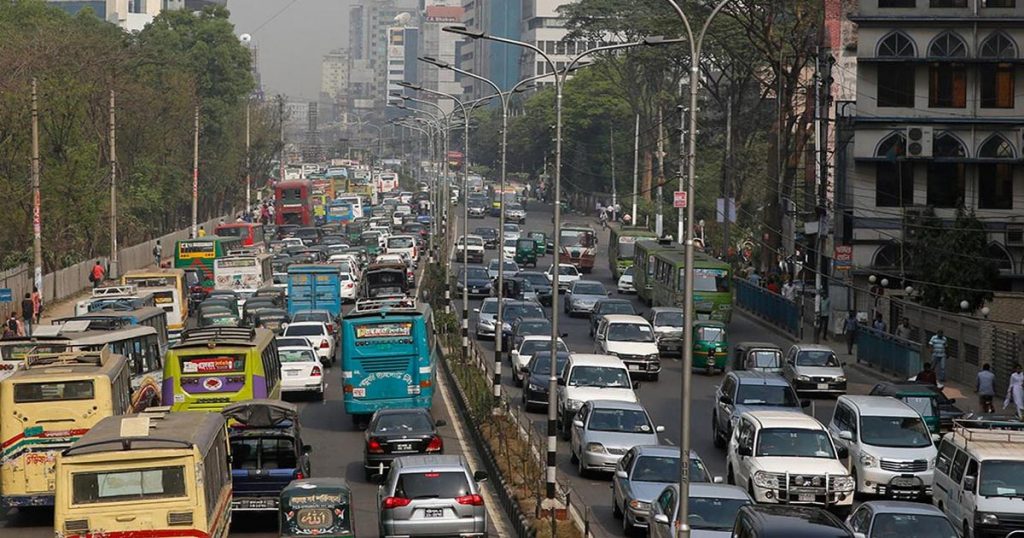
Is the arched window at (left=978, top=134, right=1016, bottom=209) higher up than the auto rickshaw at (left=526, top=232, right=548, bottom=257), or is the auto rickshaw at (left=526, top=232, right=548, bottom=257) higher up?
the arched window at (left=978, top=134, right=1016, bottom=209)

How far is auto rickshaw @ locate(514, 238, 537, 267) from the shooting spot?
86625 mm

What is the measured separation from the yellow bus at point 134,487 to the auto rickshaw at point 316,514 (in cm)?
130

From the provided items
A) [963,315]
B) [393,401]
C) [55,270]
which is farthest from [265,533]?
[55,270]

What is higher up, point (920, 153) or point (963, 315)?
point (920, 153)

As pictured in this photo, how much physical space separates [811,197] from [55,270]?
3256 cm

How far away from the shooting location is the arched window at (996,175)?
63625mm

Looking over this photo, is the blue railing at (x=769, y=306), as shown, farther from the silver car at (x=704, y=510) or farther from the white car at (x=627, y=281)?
the silver car at (x=704, y=510)

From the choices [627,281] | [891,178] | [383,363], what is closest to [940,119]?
[891,178]

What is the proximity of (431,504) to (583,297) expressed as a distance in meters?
39.5

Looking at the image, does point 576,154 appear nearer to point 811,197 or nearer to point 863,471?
point 811,197

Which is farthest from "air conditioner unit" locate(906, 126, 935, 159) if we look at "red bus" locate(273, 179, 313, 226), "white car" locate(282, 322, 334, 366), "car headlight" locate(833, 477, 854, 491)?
"red bus" locate(273, 179, 313, 226)

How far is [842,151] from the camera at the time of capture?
221 ft

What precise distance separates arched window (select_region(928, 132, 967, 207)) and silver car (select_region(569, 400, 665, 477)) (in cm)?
3566

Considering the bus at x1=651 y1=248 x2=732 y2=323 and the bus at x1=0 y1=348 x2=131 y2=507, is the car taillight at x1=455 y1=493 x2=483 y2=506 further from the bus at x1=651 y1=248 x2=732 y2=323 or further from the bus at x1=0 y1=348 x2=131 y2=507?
the bus at x1=651 y1=248 x2=732 y2=323
